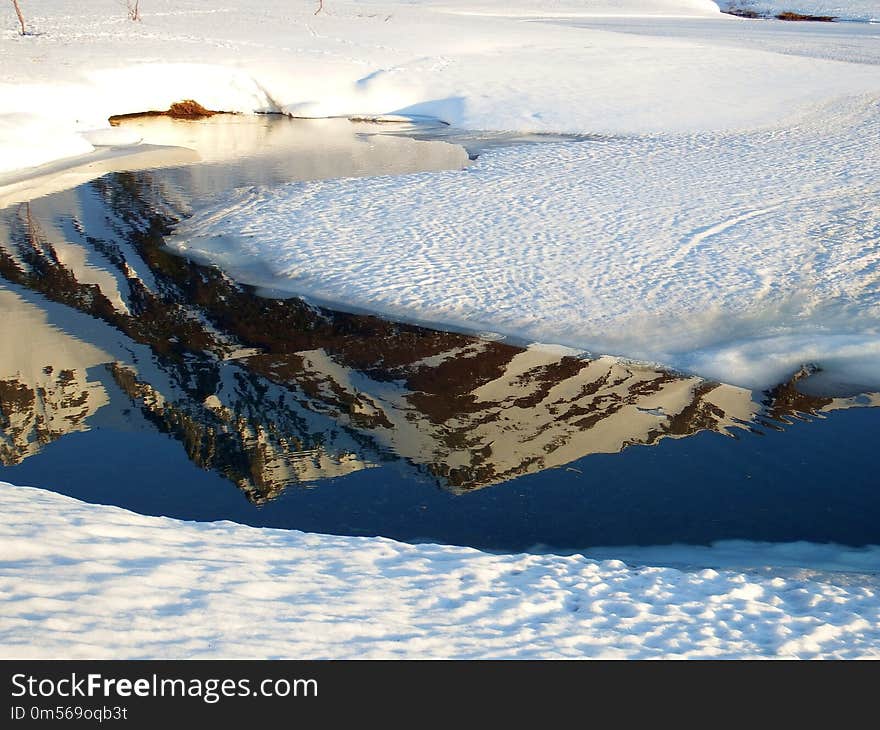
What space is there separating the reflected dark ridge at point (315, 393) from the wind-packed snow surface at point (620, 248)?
38 centimetres

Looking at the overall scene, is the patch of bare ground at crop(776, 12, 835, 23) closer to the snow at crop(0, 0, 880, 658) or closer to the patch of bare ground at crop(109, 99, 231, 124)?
the snow at crop(0, 0, 880, 658)

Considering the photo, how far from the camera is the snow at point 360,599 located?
124 inches

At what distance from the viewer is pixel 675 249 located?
8.23 metres

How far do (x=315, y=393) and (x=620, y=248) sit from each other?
3.43 m

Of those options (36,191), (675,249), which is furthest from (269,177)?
(675,249)

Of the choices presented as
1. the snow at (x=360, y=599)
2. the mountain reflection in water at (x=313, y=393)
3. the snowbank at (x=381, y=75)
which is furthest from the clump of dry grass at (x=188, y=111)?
the snow at (x=360, y=599)

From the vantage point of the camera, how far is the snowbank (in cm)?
1414

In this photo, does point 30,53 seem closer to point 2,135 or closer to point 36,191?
point 2,135

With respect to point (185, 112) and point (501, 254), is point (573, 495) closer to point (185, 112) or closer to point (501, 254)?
point (501, 254)

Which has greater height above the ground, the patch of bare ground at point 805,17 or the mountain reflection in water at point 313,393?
the patch of bare ground at point 805,17

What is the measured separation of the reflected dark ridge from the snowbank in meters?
6.81

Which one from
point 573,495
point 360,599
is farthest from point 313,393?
point 360,599

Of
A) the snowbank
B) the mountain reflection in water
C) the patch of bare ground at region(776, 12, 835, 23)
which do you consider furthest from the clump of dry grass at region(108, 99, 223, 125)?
the patch of bare ground at region(776, 12, 835, 23)

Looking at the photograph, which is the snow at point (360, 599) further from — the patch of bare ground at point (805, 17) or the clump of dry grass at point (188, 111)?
the patch of bare ground at point (805, 17)
